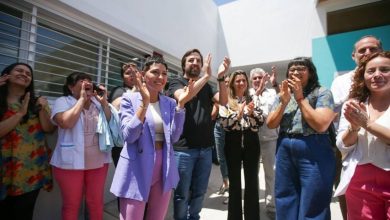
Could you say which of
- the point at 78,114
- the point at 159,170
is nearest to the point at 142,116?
the point at 159,170

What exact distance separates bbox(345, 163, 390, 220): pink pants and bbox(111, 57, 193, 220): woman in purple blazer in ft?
3.59

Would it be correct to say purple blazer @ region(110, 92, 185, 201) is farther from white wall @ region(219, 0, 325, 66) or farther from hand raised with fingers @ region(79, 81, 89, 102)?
white wall @ region(219, 0, 325, 66)

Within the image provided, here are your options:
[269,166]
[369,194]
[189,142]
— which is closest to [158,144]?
[189,142]

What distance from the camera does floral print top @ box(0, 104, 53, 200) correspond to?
1.63m

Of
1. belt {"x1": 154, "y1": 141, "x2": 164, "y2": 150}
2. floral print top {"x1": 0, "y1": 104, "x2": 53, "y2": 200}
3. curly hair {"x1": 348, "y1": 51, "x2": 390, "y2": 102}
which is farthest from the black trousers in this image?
floral print top {"x1": 0, "y1": 104, "x2": 53, "y2": 200}

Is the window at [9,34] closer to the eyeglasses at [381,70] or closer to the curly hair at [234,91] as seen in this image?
the curly hair at [234,91]

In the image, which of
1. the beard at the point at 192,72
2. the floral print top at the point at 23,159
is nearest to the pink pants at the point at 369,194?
the beard at the point at 192,72

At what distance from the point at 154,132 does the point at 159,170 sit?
267mm

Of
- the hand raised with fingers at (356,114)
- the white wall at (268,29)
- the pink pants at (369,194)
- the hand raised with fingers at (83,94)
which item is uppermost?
the white wall at (268,29)

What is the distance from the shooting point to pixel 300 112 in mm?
1594

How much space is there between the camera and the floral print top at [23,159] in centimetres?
163

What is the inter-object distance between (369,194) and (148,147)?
1305 mm

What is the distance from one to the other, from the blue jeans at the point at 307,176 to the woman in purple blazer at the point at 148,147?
2.62 feet

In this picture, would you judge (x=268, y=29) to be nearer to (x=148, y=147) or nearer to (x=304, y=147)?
(x=304, y=147)
